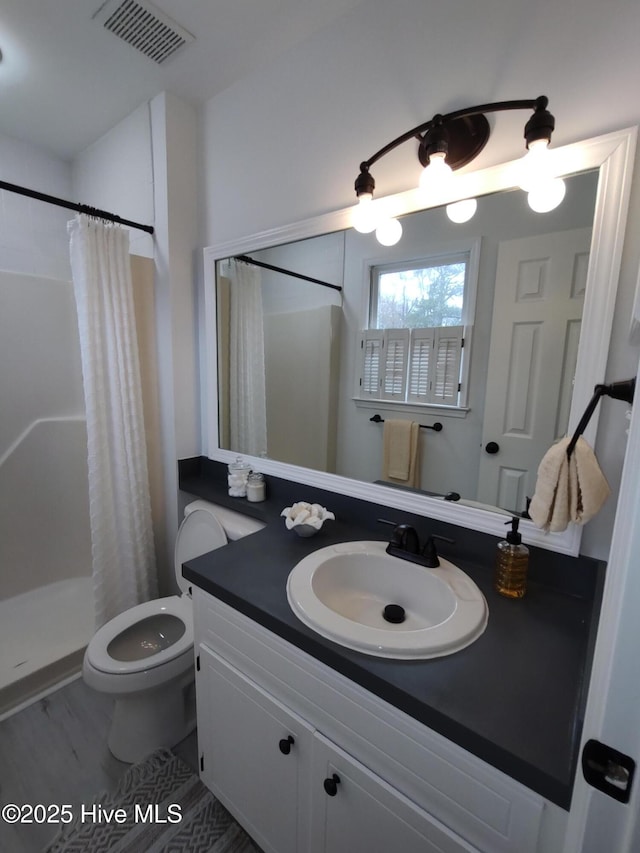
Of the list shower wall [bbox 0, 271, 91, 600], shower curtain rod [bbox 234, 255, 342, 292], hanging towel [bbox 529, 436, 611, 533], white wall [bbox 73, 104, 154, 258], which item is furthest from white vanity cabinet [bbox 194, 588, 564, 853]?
white wall [bbox 73, 104, 154, 258]

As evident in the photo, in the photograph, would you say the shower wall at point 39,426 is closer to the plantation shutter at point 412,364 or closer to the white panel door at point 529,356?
the plantation shutter at point 412,364

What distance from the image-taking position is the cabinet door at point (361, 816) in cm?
65

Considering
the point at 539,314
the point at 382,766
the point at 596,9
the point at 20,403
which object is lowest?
the point at 382,766

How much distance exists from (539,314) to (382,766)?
1051 mm

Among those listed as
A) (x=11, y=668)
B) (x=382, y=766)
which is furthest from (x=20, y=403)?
(x=382, y=766)

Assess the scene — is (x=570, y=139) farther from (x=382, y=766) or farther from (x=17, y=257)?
(x=17, y=257)

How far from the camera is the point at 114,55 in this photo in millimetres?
1367

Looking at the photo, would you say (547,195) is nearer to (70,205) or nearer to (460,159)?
(460,159)

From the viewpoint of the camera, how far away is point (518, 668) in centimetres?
69

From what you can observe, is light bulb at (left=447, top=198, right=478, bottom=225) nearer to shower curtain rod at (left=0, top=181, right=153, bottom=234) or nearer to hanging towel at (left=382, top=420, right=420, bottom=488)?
hanging towel at (left=382, top=420, right=420, bottom=488)

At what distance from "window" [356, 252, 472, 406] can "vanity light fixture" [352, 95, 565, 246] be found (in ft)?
0.40

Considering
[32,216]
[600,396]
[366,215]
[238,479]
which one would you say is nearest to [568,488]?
[600,396]

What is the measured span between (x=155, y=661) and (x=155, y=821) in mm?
435

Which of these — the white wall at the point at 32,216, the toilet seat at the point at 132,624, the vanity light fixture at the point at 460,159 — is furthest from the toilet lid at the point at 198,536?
the white wall at the point at 32,216
